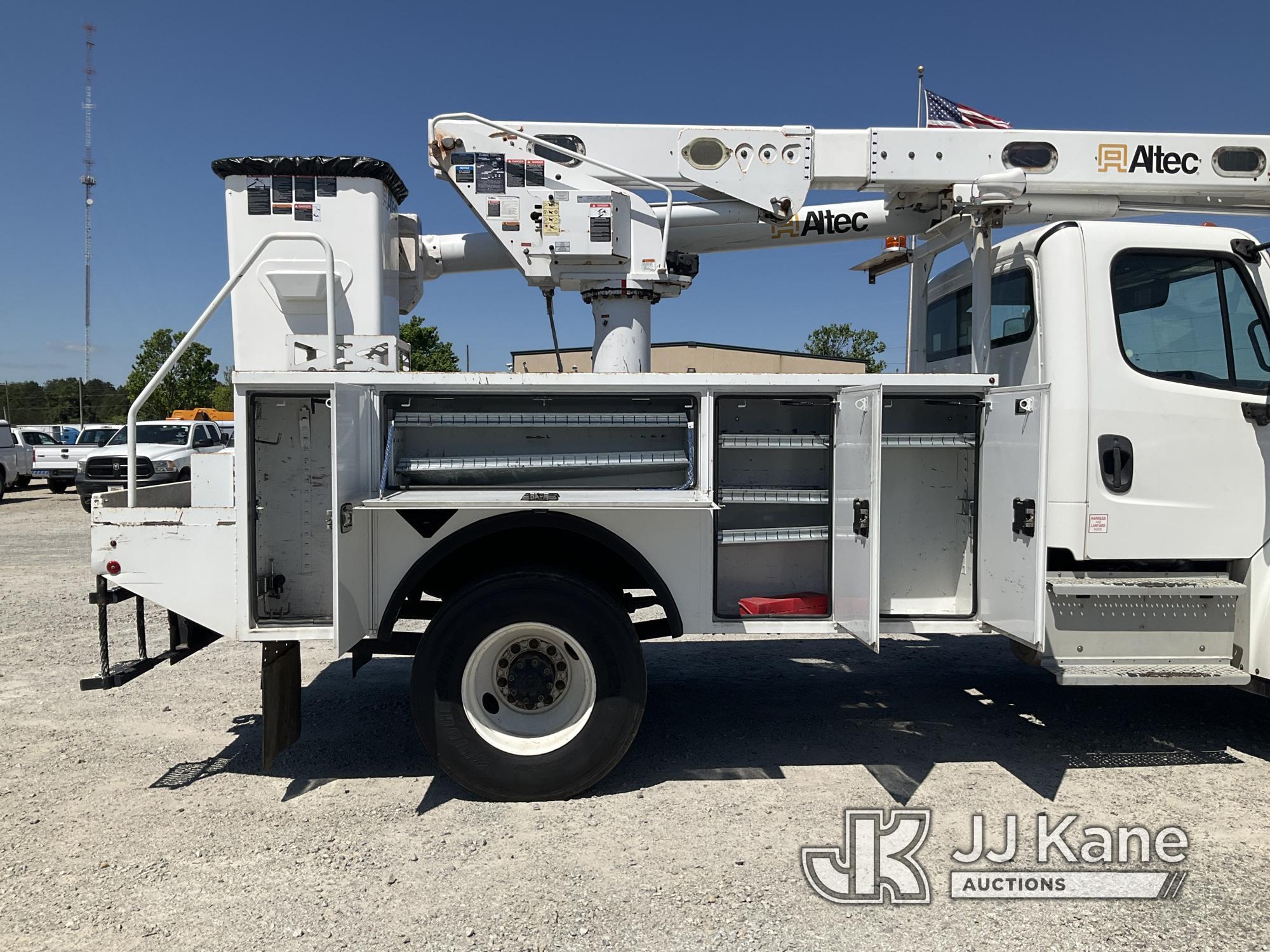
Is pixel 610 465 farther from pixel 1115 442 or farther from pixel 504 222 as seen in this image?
pixel 1115 442

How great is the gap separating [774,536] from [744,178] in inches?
84.3

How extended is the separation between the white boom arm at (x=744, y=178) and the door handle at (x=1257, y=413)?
137cm

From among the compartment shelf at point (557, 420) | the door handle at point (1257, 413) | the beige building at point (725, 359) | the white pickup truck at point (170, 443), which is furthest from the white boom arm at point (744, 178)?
the beige building at point (725, 359)

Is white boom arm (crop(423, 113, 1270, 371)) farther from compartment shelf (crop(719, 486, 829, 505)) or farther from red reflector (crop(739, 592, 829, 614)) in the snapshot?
red reflector (crop(739, 592, 829, 614))

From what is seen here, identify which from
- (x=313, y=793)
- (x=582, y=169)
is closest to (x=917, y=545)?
(x=582, y=169)

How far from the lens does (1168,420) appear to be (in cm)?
408

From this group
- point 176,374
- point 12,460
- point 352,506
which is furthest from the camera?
point 176,374

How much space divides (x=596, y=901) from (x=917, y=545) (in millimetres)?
2495

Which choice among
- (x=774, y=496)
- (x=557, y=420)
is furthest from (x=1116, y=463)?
(x=557, y=420)

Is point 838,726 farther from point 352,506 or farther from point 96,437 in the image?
point 96,437

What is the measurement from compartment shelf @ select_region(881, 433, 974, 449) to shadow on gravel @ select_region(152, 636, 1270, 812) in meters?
1.68

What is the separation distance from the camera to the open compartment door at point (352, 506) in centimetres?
362

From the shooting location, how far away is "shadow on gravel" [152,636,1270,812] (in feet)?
14.6

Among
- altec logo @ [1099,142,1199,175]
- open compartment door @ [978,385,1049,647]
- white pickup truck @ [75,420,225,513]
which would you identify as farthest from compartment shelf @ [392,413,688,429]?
white pickup truck @ [75,420,225,513]
